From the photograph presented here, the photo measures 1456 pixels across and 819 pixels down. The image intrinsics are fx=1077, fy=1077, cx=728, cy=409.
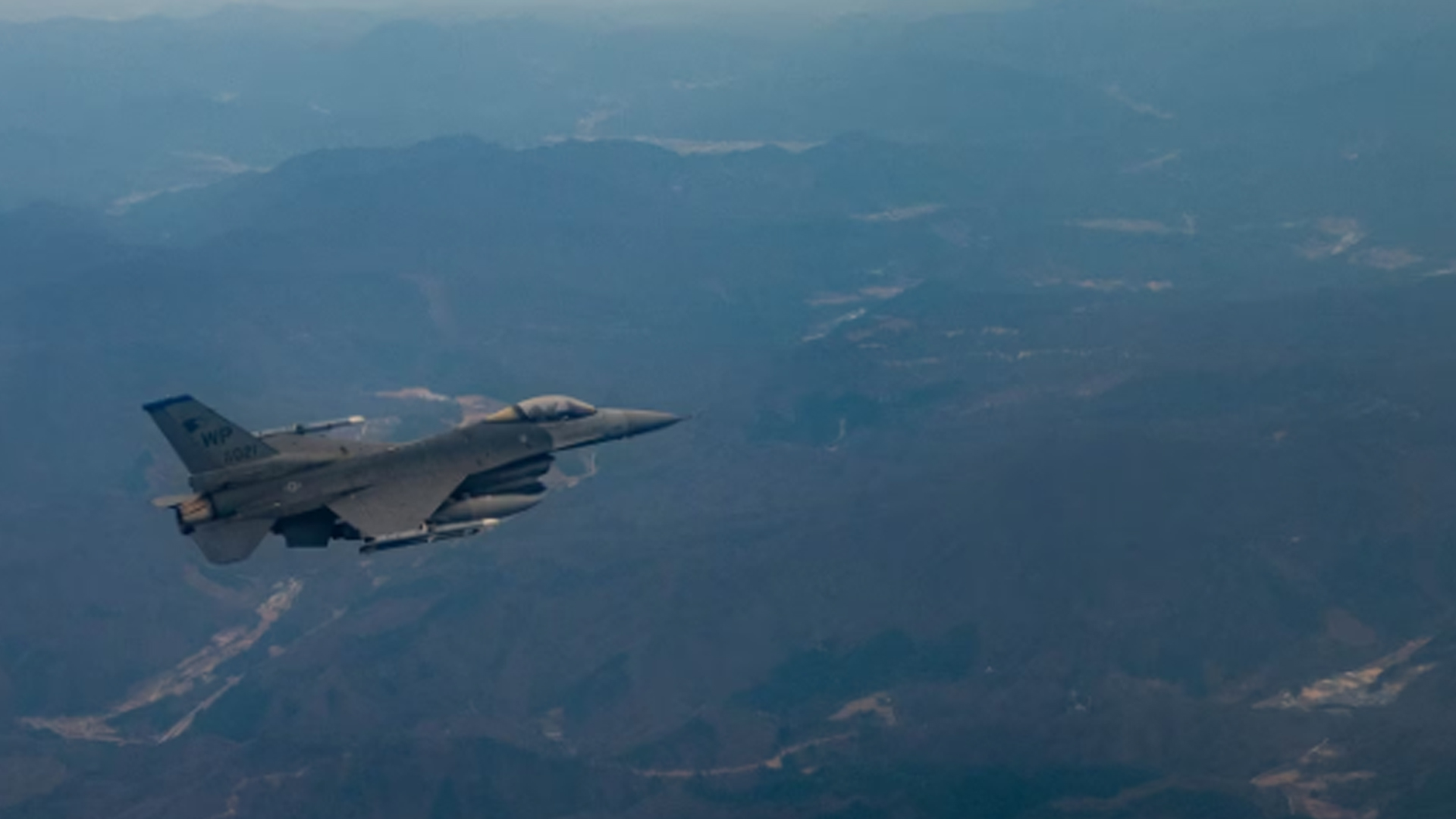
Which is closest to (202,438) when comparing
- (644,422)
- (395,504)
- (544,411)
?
(395,504)

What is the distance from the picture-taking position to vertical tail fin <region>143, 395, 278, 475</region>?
1831 inches

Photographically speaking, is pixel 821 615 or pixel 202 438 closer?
pixel 202 438

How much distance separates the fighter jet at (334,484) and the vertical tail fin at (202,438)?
0.12 feet

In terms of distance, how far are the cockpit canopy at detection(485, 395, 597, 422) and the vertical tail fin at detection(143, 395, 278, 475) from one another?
35.3 feet

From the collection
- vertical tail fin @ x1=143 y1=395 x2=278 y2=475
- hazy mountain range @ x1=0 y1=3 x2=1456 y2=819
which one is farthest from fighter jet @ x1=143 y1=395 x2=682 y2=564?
hazy mountain range @ x1=0 y1=3 x2=1456 y2=819

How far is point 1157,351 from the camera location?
17575 centimetres

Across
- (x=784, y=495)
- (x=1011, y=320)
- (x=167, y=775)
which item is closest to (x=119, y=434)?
(x=167, y=775)

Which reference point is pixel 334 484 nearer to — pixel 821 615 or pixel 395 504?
pixel 395 504

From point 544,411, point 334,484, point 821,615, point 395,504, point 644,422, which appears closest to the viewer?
point 395,504

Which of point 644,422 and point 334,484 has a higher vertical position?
point 334,484

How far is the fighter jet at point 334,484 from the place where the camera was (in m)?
46.6

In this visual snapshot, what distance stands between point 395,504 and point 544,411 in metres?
8.94

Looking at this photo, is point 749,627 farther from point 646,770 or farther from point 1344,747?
point 1344,747

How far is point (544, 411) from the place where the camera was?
53312mm
